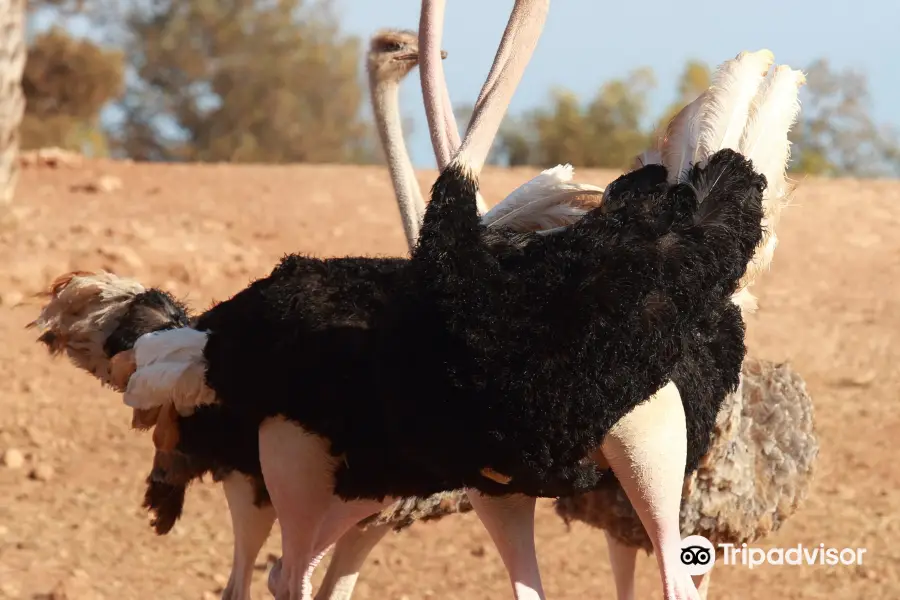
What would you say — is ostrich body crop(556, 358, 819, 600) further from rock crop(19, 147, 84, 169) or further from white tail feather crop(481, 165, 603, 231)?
rock crop(19, 147, 84, 169)

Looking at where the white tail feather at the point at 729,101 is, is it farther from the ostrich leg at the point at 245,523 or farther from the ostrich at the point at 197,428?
the ostrich leg at the point at 245,523

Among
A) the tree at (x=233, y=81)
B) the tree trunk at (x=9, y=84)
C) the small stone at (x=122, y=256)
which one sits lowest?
the small stone at (x=122, y=256)

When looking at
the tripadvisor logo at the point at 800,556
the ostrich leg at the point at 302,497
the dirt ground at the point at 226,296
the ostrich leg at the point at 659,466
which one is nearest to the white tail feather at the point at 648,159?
the ostrich leg at the point at 659,466

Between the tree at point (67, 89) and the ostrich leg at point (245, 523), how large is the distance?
36.3 ft

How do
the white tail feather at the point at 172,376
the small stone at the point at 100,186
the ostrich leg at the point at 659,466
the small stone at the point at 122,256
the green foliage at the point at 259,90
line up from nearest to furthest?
the ostrich leg at the point at 659,466
the white tail feather at the point at 172,376
the small stone at the point at 122,256
the small stone at the point at 100,186
the green foliage at the point at 259,90

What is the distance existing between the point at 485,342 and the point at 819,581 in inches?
108

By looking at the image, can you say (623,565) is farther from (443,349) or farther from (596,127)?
(596,127)

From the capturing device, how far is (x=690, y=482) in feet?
12.0

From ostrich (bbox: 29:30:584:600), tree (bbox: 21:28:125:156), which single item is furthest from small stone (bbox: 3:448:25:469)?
tree (bbox: 21:28:125:156)

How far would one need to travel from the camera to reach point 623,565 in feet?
13.0

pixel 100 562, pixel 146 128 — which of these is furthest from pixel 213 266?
pixel 146 128

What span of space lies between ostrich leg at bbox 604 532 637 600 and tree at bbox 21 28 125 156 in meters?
11.5

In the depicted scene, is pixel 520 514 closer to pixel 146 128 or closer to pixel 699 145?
pixel 699 145

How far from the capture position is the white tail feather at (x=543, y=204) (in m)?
3.31
